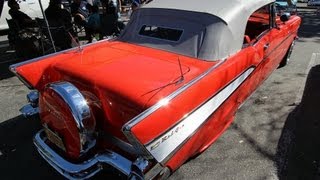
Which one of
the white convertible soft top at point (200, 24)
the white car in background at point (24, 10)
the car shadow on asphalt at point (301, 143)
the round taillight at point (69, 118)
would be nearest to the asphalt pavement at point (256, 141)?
the car shadow on asphalt at point (301, 143)

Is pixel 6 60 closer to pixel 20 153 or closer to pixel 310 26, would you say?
pixel 20 153

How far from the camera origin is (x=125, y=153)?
2836 mm

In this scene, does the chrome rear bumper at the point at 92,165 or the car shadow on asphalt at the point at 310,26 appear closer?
the chrome rear bumper at the point at 92,165

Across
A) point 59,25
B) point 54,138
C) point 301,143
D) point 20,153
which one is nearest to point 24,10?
point 59,25

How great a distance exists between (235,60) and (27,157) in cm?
257

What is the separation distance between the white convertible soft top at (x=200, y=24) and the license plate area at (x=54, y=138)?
4.99ft

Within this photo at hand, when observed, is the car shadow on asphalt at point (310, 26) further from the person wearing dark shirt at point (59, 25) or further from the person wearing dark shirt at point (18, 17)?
the person wearing dark shirt at point (18, 17)

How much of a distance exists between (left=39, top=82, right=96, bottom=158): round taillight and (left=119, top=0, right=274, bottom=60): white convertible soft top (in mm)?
1395

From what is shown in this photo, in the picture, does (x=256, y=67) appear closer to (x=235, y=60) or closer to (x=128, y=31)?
(x=235, y=60)

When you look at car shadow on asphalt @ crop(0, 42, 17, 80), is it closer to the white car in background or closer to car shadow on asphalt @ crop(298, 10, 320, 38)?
the white car in background

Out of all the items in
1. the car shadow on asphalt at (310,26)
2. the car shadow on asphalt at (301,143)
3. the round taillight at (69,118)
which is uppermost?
the round taillight at (69,118)

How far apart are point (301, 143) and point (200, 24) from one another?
1.82 m

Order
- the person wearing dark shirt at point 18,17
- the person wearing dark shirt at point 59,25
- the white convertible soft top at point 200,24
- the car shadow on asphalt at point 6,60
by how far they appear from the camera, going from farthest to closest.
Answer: the person wearing dark shirt at point 18,17
the person wearing dark shirt at point 59,25
the car shadow on asphalt at point 6,60
the white convertible soft top at point 200,24

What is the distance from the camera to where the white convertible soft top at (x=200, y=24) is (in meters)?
3.57
